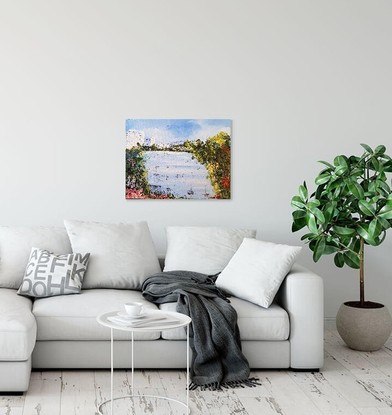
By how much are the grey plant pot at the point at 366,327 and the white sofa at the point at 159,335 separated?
0.62 metres

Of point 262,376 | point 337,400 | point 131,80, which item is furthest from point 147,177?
point 337,400

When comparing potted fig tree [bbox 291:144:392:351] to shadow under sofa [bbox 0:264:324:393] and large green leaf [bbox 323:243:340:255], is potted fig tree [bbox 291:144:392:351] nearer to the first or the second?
large green leaf [bbox 323:243:340:255]

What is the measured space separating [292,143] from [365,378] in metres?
2.11

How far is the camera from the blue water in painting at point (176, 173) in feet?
18.8

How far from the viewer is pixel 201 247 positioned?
520 cm

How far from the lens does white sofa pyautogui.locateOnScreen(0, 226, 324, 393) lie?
4.39m

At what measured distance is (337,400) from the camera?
3.96m

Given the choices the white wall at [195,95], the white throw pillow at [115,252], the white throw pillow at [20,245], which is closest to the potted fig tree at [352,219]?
the white wall at [195,95]

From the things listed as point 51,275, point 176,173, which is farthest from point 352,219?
point 51,275

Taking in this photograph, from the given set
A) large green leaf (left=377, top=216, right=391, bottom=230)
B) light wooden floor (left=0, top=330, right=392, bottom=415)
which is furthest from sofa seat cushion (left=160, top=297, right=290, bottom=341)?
large green leaf (left=377, top=216, right=391, bottom=230)

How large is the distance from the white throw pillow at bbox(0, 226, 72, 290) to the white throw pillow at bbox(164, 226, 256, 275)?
0.75 meters

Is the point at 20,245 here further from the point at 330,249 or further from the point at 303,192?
the point at 330,249

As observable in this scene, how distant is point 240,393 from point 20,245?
6.31 ft

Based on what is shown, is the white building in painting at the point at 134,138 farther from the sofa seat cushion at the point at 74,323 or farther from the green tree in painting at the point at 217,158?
the sofa seat cushion at the point at 74,323
